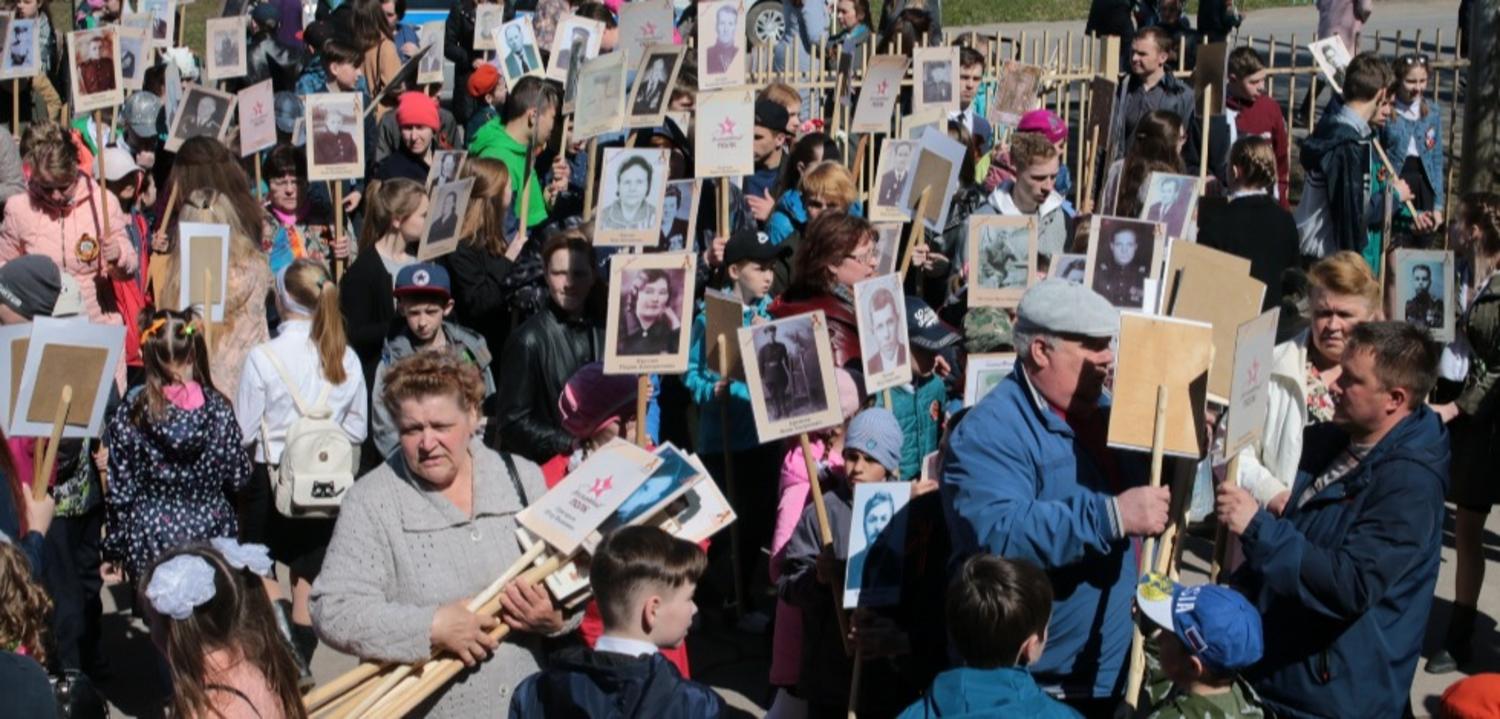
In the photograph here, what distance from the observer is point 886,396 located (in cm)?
697

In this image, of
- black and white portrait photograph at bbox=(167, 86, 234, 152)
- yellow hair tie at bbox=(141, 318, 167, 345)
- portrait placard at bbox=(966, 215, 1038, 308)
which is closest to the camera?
yellow hair tie at bbox=(141, 318, 167, 345)

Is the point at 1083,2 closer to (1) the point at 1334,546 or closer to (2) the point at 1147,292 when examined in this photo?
(2) the point at 1147,292

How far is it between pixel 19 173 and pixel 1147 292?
7920 mm

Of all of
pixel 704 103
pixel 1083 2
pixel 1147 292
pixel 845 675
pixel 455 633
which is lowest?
pixel 845 675

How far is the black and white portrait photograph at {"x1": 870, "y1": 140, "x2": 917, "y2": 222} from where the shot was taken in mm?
8836

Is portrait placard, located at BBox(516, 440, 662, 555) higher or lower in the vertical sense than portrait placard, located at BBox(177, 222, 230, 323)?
lower

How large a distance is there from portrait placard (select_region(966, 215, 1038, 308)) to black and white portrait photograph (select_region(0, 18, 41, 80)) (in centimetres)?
752

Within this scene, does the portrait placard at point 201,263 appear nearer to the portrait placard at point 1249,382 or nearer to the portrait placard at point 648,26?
the portrait placard at point 648,26

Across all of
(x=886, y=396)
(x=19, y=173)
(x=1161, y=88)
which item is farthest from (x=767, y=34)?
(x=886, y=396)

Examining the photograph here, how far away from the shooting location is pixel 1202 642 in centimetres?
449

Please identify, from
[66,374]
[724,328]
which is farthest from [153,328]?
[724,328]

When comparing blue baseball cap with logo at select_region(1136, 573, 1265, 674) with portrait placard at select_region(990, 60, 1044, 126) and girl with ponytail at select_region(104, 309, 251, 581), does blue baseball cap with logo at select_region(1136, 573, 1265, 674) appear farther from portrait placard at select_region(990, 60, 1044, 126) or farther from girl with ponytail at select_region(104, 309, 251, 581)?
portrait placard at select_region(990, 60, 1044, 126)

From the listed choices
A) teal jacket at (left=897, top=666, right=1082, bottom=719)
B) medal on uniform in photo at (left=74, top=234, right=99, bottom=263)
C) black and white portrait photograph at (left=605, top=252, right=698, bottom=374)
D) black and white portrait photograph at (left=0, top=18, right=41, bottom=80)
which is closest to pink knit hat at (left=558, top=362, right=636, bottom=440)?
black and white portrait photograph at (left=605, top=252, right=698, bottom=374)

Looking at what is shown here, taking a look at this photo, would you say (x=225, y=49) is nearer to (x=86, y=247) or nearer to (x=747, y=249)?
(x=86, y=247)
